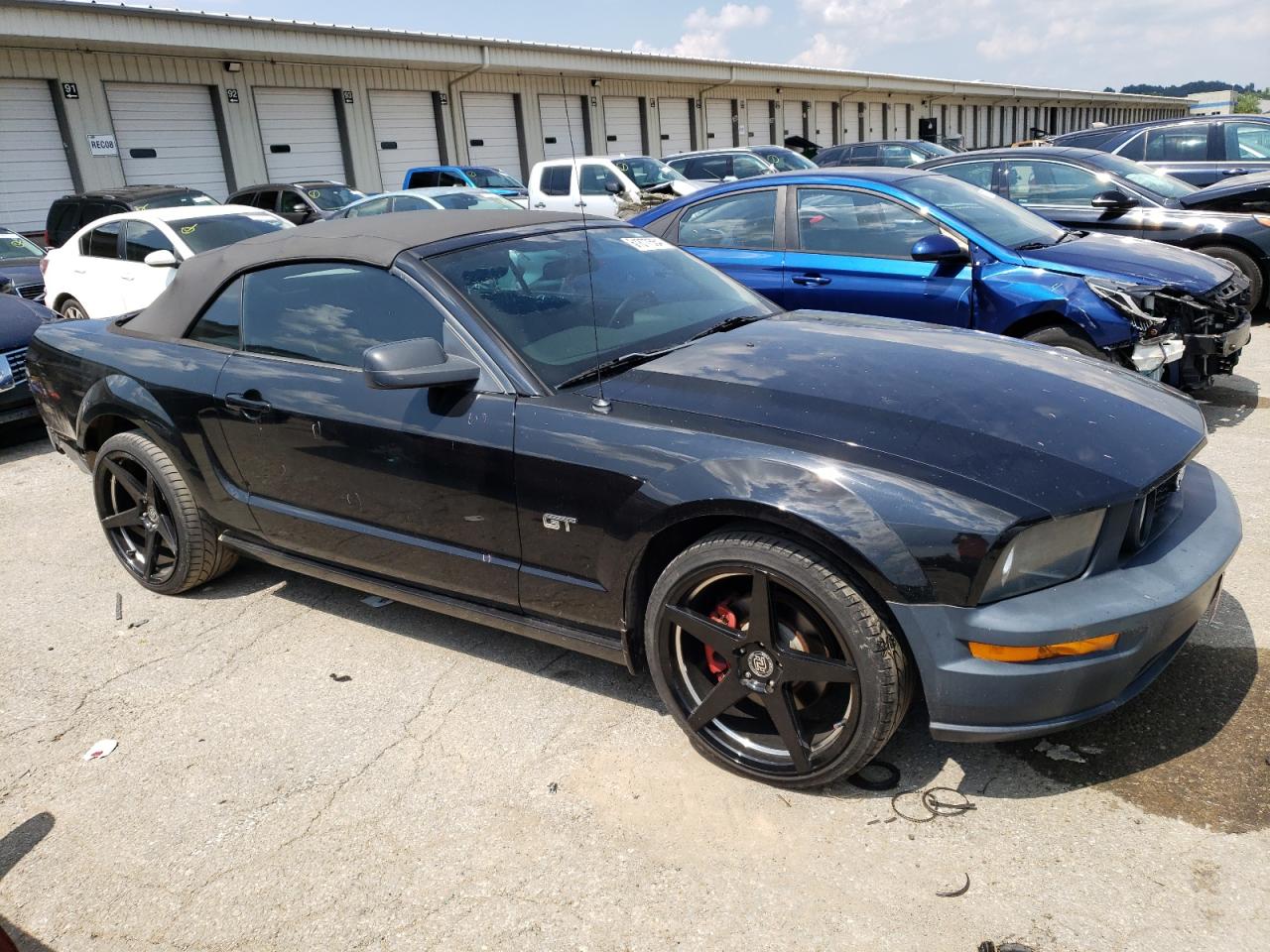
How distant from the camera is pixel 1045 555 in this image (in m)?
2.35

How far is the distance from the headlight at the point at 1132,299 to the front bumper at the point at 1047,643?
306 centimetres

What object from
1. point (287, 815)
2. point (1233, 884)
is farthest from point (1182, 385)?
point (287, 815)

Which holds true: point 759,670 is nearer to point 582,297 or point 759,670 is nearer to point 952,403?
point 952,403

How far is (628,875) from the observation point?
2.40m

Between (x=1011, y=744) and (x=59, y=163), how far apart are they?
20.3 m

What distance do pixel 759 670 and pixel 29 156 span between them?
1980cm

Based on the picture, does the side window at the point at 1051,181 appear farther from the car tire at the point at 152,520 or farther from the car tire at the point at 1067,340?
the car tire at the point at 152,520

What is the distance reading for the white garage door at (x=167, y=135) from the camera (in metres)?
18.6

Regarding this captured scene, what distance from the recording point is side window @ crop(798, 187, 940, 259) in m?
5.60

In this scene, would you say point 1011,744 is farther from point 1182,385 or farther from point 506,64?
point 506,64

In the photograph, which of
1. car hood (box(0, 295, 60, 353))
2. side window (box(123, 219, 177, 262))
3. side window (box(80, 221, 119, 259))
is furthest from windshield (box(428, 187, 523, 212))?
car hood (box(0, 295, 60, 353))

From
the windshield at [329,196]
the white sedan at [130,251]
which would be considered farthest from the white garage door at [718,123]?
the white sedan at [130,251]

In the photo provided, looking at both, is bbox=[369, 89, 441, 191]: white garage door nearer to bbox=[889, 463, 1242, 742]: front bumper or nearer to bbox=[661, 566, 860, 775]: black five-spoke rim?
bbox=[661, 566, 860, 775]: black five-spoke rim

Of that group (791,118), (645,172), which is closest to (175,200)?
(645,172)
